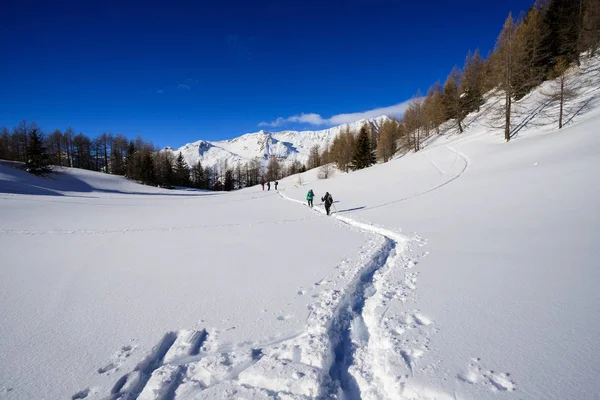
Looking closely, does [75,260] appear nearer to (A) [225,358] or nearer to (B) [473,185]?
(A) [225,358]

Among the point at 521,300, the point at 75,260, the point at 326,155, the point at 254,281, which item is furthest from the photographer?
the point at 326,155

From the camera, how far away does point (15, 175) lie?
106 ft

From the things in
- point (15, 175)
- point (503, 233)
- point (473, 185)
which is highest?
point (15, 175)

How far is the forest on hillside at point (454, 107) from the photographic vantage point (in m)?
25.0

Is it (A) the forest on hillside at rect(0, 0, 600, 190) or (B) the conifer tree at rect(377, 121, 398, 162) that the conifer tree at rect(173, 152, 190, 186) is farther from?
(B) the conifer tree at rect(377, 121, 398, 162)

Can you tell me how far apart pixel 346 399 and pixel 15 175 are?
49.1 meters

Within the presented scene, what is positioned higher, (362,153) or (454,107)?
(454,107)

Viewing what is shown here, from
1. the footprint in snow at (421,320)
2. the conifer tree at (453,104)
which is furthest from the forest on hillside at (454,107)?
the footprint in snow at (421,320)

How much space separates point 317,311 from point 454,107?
47.0 meters

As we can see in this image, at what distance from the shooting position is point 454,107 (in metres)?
39.8

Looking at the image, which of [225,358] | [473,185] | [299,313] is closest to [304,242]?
[299,313]

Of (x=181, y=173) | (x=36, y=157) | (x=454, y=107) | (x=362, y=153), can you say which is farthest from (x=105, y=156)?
(x=454, y=107)

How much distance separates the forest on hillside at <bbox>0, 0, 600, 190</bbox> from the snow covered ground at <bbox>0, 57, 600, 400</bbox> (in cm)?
2267

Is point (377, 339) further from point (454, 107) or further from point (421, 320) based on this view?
point (454, 107)
